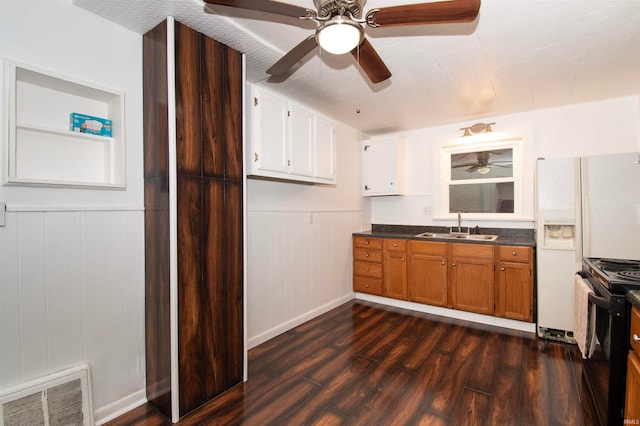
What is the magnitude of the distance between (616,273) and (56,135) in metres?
3.18

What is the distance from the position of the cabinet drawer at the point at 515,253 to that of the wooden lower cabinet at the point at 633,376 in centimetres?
174

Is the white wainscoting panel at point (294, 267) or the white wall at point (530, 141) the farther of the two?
the white wall at point (530, 141)

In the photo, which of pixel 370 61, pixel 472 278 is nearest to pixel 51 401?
pixel 370 61

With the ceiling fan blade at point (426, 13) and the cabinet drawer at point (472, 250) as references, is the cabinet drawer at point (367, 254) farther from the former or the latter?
the ceiling fan blade at point (426, 13)

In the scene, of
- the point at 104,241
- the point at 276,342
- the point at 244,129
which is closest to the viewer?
the point at 104,241

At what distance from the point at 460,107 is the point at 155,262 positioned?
331 cm

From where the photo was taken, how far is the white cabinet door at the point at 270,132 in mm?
2361

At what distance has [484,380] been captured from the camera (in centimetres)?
215

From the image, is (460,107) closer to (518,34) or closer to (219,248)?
(518,34)

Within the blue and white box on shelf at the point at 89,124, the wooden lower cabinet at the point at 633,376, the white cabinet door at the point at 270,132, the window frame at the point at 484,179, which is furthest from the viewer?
the window frame at the point at 484,179


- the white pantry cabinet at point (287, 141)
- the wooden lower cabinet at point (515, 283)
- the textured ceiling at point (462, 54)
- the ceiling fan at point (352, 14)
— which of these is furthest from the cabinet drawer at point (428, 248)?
the ceiling fan at point (352, 14)

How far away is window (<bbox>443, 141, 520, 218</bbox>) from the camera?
3.51 meters

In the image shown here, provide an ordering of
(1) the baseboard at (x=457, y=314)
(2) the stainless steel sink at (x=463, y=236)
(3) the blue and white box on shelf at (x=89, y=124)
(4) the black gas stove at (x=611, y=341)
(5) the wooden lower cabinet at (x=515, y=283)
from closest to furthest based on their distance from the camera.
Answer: (4) the black gas stove at (x=611, y=341) < (3) the blue and white box on shelf at (x=89, y=124) < (5) the wooden lower cabinet at (x=515, y=283) < (1) the baseboard at (x=457, y=314) < (2) the stainless steel sink at (x=463, y=236)

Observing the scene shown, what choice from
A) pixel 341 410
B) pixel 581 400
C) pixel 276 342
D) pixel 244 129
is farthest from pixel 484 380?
pixel 244 129
